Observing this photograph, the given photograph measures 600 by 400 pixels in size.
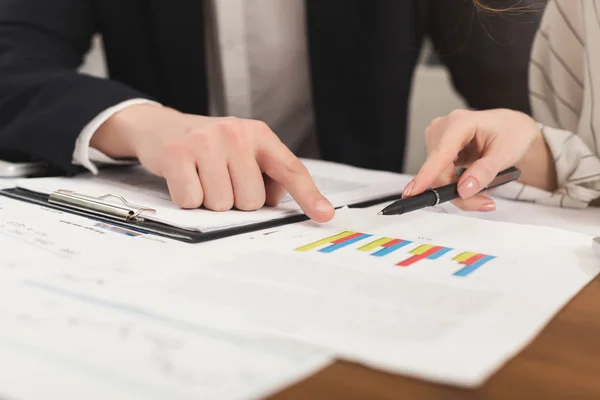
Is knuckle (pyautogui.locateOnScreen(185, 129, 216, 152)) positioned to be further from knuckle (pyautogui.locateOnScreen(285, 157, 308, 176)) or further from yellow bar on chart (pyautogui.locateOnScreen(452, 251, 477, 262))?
yellow bar on chart (pyautogui.locateOnScreen(452, 251, 477, 262))

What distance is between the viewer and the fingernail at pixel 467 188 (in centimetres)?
54

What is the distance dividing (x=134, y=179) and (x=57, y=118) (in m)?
0.11

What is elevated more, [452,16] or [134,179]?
[452,16]

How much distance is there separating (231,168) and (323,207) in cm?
9

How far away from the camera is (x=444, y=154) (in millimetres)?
569

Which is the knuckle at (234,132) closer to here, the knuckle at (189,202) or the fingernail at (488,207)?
the knuckle at (189,202)

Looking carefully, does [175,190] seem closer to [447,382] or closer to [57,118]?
[57,118]

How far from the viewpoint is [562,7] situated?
2.17 ft

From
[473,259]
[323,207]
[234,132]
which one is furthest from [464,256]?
[234,132]

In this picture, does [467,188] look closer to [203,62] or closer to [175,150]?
[175,150]

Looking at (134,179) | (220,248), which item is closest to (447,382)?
(220,248)

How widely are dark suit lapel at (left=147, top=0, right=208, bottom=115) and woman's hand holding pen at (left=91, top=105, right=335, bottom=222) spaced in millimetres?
454

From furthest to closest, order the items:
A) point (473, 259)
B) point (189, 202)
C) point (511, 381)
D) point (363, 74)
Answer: point (363, 74)
point (189, 202)
point (473, 259)
point (511, 381)

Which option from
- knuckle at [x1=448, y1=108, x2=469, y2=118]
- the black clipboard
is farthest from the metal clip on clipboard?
knuckle at [x1=448, y1=108, x2=469, y2=118]
